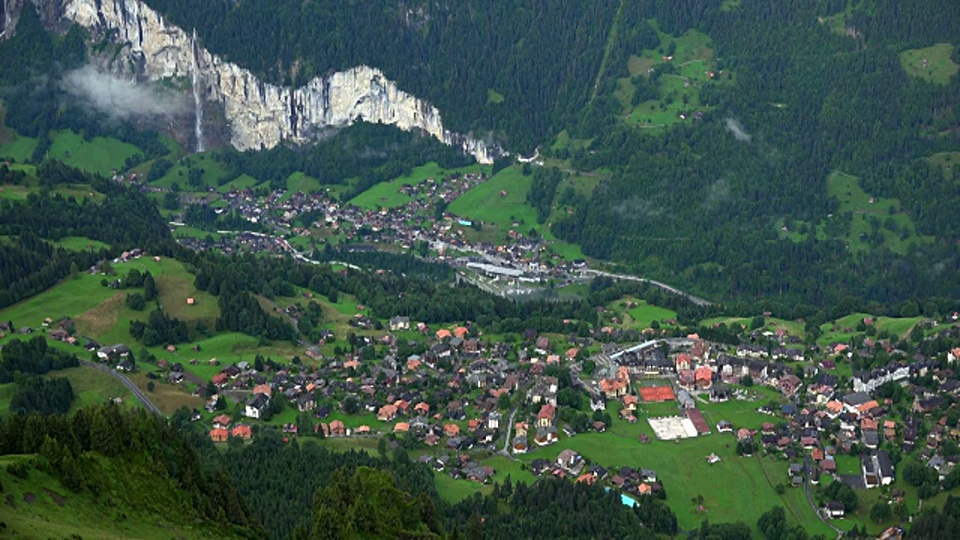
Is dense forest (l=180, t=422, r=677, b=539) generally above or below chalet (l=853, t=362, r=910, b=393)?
below

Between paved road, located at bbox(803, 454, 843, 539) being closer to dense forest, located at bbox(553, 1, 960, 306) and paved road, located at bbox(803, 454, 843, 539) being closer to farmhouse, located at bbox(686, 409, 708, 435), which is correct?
farmhouse, located at bbox(686, 409, 708, 435)

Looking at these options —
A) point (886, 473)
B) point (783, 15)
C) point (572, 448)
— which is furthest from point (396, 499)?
point (783, 15)

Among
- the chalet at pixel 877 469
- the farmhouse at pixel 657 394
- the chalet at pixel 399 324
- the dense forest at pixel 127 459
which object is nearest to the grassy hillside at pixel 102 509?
the dense forest at pixel 127 459

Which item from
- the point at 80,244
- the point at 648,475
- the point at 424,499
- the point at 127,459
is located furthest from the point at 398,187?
the point at 127,459

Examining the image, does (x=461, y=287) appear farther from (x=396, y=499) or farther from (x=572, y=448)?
(x=396, y=499)

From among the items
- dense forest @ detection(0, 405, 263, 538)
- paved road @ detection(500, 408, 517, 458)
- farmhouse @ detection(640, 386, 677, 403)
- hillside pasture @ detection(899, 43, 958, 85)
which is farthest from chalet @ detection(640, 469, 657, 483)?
hillside pasture @ detection(899, 43, 958, 85)
